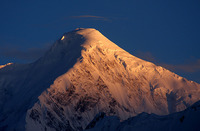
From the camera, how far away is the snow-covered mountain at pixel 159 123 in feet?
509

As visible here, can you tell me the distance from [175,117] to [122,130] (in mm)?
18136

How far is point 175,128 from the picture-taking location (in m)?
161

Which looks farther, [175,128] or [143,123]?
[143,123]

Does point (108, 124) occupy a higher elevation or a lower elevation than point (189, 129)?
higher

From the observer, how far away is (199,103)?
157875mm

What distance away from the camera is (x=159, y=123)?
16850cm

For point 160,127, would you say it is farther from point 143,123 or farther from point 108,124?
point 108,124

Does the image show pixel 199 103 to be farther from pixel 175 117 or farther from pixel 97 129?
pixel 97 129

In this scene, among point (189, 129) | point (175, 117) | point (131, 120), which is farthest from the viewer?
point (131, 120)

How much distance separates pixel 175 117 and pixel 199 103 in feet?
32.2

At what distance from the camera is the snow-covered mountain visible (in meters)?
155

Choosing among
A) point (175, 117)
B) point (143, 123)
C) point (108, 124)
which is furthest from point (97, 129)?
point (175, 117)

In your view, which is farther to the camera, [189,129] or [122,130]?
[122,130]

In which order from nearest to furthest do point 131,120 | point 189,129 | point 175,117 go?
point 189,129
point 175,117
point 131,120
